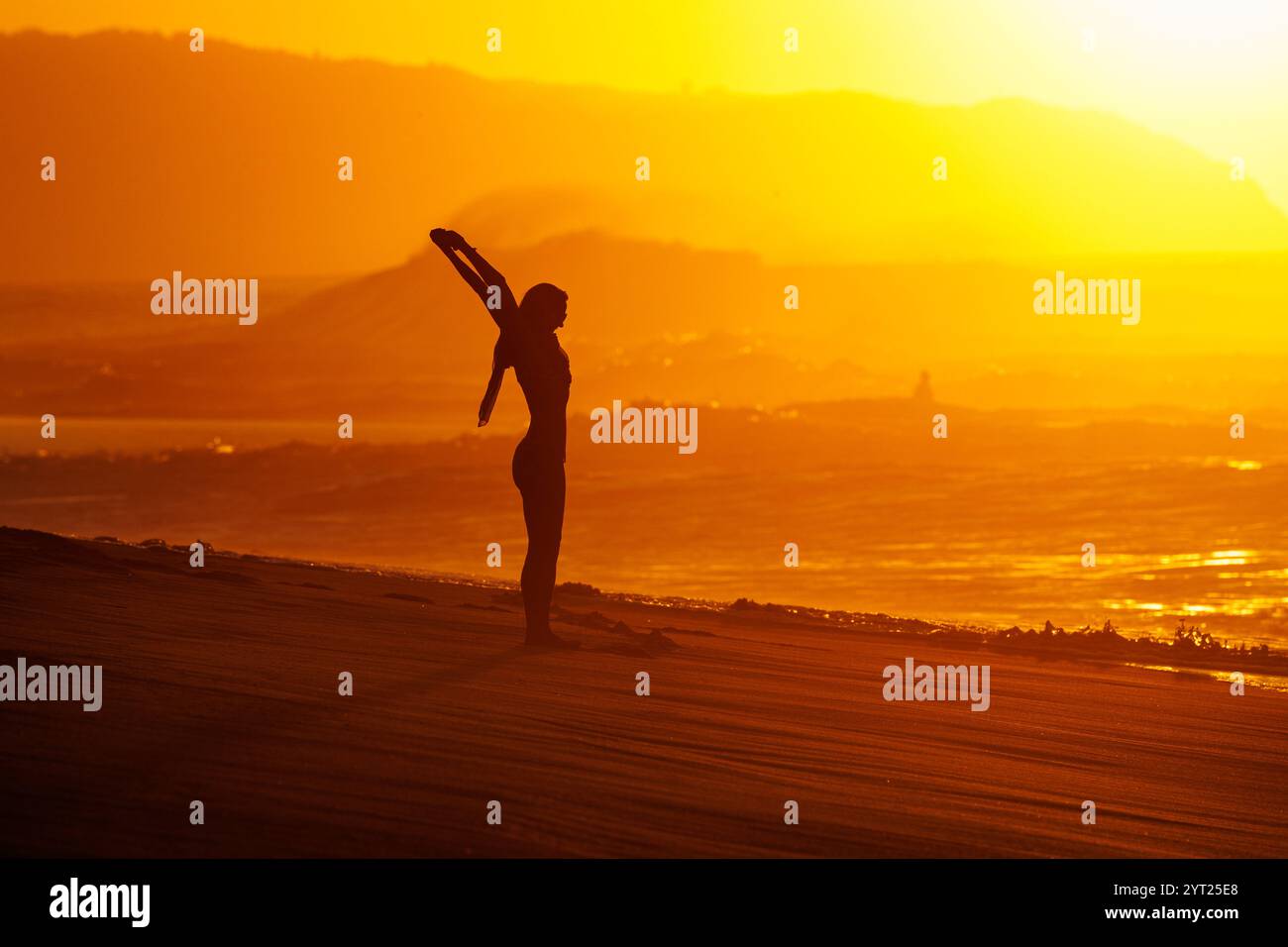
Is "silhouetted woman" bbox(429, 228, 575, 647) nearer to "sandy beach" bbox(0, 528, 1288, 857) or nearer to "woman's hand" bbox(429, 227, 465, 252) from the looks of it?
"woman's hand" bbox(429, 227, 465, 252)

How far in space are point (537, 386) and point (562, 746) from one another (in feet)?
10.5

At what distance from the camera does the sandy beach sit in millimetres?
5473

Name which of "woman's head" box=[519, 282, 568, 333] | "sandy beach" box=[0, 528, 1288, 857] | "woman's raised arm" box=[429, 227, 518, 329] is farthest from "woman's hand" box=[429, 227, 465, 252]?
"sandy beach" box=[0, 528, 1288, 857]

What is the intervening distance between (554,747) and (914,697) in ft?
10.2

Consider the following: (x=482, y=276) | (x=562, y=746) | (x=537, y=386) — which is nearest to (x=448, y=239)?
(x=482, y=276)

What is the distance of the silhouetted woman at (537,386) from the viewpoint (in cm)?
937

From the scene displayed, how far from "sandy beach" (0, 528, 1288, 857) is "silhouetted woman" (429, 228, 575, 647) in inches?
27.0

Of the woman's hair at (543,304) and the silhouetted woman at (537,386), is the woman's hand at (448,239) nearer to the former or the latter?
the silhouetted woman at (537,386)

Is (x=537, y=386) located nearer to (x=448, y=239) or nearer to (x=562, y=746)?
(x=448, y=239)

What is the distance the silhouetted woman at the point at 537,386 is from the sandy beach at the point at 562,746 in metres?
0.68
